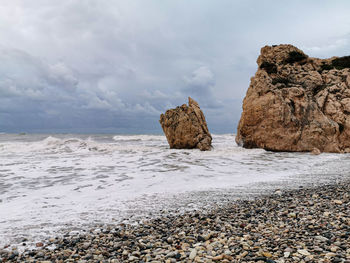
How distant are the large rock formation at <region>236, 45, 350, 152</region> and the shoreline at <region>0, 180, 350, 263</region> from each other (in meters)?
10.8

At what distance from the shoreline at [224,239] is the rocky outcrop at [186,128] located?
37.9ft

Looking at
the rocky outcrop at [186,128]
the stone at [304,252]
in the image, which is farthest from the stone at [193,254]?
the rocky outcrop at [186,128]

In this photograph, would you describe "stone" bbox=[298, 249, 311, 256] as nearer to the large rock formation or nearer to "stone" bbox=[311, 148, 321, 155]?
"stone" bbox=[311, 148, 321, 155]

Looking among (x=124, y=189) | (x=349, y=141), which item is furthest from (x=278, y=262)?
(x=349, y=141)

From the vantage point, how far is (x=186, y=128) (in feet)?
52.3

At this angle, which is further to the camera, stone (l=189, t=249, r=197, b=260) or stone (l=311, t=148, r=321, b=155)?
stone (l=311, t=148, r=321, b=155)

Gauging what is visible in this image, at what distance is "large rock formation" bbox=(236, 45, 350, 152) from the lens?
1406 cm

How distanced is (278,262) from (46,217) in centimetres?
375

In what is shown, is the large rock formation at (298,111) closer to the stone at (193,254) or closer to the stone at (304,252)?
the stone at (304,252)

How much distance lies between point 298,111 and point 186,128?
7008 mm

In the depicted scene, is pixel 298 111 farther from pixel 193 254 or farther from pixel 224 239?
pixel 193 254

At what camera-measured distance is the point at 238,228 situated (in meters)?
3.38

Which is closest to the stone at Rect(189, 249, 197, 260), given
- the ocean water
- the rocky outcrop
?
the ocean water

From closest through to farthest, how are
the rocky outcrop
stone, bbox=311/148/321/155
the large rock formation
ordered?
stone, bbox=311/148/321/155 < the large rock formation < the rocky outcrop
